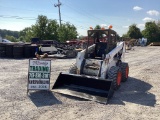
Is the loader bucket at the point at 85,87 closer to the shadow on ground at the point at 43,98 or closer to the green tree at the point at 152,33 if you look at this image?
the shadow on ground at the point at 43,98

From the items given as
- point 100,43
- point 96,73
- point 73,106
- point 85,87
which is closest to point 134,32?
point 100,43

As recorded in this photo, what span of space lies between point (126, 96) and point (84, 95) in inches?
64.9

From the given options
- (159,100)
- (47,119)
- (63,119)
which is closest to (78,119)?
(63,119)

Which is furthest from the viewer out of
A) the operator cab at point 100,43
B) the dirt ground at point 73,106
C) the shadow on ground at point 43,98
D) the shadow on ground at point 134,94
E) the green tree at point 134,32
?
the green tree at point 134,32

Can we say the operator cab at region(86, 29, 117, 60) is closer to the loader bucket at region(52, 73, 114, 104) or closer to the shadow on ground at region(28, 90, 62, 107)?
the loader bucket at region(52, 73, 114, 104)

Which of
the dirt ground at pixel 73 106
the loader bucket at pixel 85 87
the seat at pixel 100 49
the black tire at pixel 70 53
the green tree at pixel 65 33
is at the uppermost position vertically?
the green tree at pixel 65 33

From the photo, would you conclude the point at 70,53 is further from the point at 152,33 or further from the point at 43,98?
the point at 152,33

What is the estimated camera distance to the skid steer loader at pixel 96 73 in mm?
7803

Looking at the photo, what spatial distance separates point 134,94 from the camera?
8453mm

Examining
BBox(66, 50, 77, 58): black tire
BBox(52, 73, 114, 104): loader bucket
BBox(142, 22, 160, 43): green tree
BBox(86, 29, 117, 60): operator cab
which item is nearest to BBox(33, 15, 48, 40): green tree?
BBox(66, 50, 77, 58): black tire

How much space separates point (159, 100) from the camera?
25.3 feet

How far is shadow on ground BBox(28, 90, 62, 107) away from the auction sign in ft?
0.69

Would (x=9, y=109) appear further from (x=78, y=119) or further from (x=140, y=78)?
(x=140, y=78)

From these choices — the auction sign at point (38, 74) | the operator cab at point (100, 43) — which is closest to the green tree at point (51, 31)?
the operator cab at point (100, 43)
